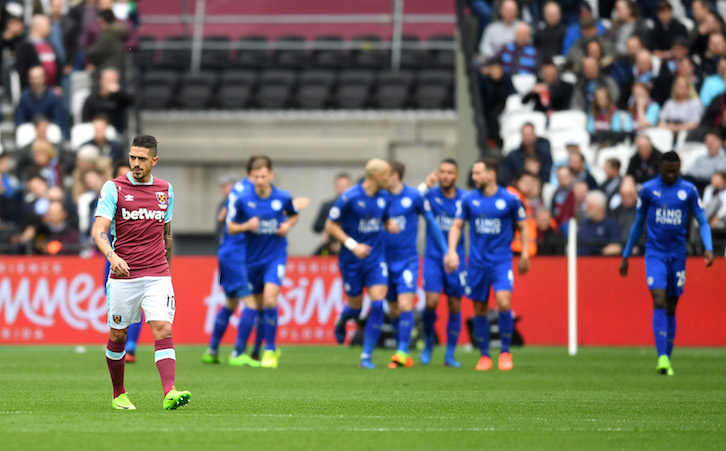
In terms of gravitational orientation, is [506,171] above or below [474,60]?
below

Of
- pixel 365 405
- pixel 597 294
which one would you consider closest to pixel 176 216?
pixel 597 294

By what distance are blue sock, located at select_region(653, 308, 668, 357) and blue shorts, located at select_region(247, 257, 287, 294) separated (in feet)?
14.3

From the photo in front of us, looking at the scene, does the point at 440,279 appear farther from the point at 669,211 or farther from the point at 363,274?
the point at 669,211

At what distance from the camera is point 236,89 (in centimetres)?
2719

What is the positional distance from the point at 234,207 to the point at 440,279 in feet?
8.73

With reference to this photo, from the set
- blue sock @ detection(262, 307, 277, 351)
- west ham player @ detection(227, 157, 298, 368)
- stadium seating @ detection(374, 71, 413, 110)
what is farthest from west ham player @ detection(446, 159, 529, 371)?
stadium seating @ detection(374, 71, 413, 110)

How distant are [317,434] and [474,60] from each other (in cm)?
1706

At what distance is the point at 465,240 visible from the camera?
68.0ft

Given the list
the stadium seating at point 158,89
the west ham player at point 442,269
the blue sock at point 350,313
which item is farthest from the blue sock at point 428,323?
the stadium seating at point 158,89

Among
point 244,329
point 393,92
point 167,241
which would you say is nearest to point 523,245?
point 244,329

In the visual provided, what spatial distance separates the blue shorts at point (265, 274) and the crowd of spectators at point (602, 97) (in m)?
5.59

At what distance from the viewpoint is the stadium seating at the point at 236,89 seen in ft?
88.8

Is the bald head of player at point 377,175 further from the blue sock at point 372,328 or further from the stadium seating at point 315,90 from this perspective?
the stadium seating at point 315,90

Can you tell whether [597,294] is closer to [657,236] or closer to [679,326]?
[679,326]
